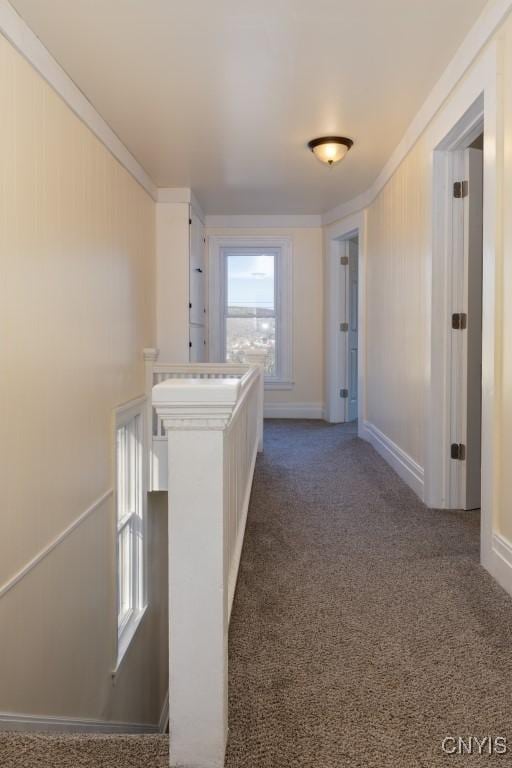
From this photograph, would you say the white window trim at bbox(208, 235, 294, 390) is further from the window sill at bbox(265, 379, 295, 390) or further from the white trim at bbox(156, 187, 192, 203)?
the white trim at bbox(156, 187, 192, 203)

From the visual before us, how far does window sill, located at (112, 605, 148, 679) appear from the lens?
407cm

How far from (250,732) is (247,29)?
2704 mm

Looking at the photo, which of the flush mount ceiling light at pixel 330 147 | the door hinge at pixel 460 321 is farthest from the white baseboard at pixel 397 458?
the flush mount ceiling light at pixel 330 147

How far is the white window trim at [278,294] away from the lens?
6.67 m

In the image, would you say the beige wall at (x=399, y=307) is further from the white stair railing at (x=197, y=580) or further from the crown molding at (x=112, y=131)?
the white stair railing at (x=197, y=580)

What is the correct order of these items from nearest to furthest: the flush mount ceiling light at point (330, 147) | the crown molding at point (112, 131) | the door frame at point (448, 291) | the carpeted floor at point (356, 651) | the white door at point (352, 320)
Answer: the carpeted floor at point (356, 651)
the door frame at point (448, 291)
the crown molding at point (112, 131)
the flush mount ceiling light at point (330, 147)
the white door at point (352, 320)

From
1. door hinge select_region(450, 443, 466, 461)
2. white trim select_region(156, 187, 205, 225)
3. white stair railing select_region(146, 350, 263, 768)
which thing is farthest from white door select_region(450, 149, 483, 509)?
white trim select_region(156, 187, 205, 225)

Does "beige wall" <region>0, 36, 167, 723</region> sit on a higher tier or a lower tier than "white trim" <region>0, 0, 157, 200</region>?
lower

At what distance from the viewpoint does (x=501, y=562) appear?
2.18 m

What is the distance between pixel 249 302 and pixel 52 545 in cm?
451

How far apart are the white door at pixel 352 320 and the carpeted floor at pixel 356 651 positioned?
11.8 ft

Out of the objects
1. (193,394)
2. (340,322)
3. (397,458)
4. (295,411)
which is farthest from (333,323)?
(193,394)

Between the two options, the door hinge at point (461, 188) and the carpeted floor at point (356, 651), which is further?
the door hinge at point (461, 188)

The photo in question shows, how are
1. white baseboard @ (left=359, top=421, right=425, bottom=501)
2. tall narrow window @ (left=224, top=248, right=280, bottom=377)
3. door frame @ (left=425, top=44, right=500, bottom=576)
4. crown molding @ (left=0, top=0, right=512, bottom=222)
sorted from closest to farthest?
door frame @ (left=425, top=44, right=500, bottom=576) < crown molding @ (left=0, top=0, right=512, bottom=222) < white baseboard @ (left=359, top=421, right=425, bottom=501) < tall narrow window @ (left=224, top=248, right=280, bottom=377)
